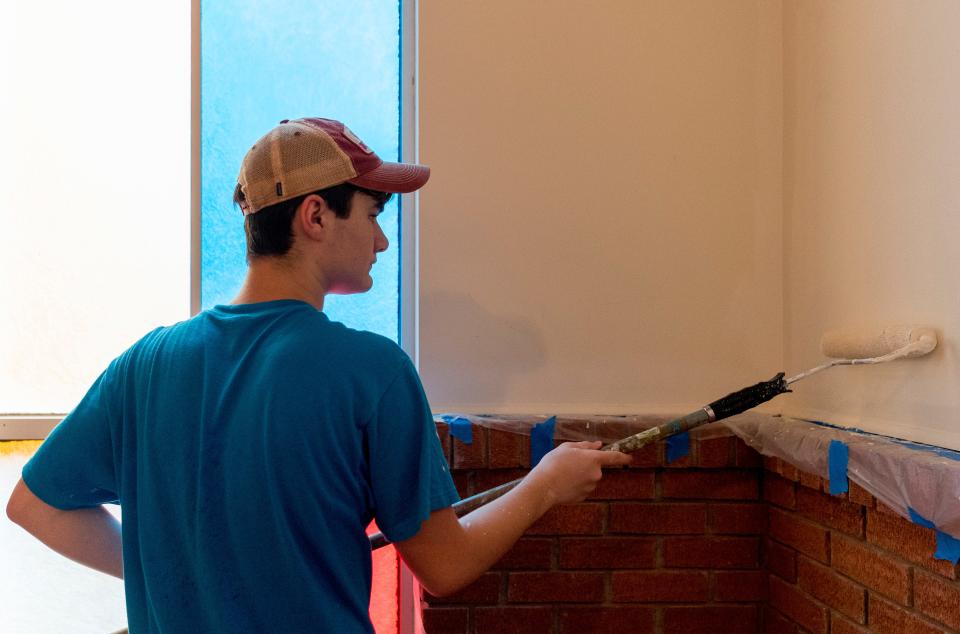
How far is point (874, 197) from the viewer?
59.5 inches

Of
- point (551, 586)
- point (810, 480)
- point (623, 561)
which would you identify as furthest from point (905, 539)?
point (551, 586)

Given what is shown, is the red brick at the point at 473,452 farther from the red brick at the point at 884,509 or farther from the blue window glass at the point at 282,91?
the red brick at the point at 884,509

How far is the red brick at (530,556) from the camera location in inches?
72.3

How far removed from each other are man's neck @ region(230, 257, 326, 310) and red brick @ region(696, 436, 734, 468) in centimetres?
114

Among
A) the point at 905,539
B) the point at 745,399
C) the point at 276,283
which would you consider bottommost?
the point at 905,539

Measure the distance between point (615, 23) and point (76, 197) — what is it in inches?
55.8

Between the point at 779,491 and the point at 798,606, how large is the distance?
24cm

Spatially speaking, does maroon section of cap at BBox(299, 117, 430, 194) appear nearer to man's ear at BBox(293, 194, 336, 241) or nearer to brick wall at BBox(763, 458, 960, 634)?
man's ear at BBox(293, 194, 336, 241)

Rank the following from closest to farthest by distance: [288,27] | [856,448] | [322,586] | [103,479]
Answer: [322,586], [103,479], [856,448], [288,27]

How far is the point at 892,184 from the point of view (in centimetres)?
144

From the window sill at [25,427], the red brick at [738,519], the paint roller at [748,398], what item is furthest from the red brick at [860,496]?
the window sill at [25,427]

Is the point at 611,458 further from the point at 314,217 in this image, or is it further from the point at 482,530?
the point at 314,217

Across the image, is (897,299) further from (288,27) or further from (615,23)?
(288,27)

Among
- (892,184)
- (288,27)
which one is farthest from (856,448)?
(288,27)
